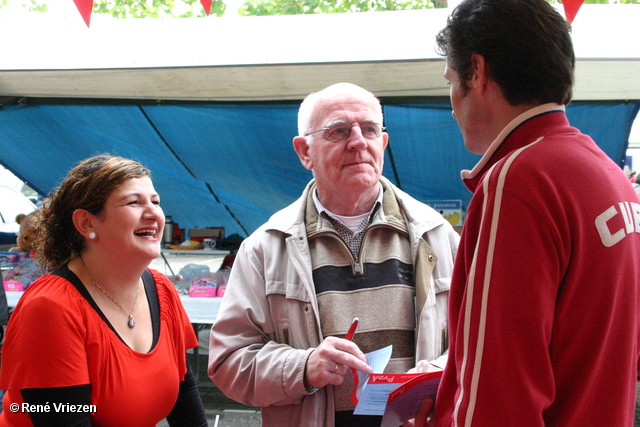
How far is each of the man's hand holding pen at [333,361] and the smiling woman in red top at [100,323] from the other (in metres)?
0.62

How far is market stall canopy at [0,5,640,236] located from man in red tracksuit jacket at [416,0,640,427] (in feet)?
7.09

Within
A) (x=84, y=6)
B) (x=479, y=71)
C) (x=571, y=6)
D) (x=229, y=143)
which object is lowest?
(x=229, y=143)

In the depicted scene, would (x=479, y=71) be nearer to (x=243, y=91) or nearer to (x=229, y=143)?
(x=243, y=91)

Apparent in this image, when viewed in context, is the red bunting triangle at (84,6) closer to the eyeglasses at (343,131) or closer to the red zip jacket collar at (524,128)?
the eyeglasses at (343,131)

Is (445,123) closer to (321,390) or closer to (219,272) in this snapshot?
(219,272)

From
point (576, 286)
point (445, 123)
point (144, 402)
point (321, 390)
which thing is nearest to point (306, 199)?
point (321, 390)

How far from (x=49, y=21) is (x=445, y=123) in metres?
2.76

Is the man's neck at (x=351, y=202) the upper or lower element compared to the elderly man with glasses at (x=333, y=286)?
upper

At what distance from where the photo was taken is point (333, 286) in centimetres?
186

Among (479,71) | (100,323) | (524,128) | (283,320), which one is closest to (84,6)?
(100,323)

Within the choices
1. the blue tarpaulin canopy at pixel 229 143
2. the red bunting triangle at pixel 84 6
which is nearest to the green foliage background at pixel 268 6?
the blue tarpaulin canopy at pixel 229 143

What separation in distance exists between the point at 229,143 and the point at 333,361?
2855 mm

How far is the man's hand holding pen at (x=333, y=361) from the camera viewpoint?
60.4 inches

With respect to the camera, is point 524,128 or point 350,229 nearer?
point 524,128
